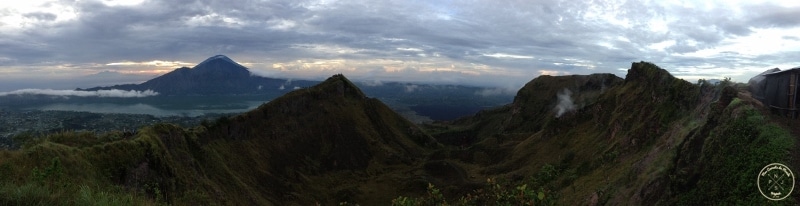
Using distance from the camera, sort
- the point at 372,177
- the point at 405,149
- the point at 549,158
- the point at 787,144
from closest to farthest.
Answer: the point at 787,144
the point at 549,158
the point at 372,177
the point at 405,149

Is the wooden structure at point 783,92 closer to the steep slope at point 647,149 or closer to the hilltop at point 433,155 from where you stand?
the hilltop at point 433,155

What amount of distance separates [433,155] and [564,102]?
49.7 meters

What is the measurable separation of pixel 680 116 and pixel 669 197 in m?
28.3

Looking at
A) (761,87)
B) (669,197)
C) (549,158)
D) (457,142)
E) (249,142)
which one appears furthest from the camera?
(457,142)

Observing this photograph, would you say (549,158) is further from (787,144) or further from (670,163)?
(787,144)

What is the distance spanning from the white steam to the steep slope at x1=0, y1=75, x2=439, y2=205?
4161cm

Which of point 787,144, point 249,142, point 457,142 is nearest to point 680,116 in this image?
point 787,144

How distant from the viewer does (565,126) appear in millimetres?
88375

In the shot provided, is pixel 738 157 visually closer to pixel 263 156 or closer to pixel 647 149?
pixel 647 149

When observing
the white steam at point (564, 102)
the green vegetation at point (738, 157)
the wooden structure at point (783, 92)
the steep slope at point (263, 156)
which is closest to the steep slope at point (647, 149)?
the green vegetation at point (738, 157)

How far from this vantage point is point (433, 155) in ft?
395

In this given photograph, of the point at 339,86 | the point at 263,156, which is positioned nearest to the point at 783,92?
the point at 263,156

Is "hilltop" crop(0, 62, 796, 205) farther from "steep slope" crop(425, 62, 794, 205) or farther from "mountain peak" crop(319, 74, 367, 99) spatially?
"mountain peak" crop(319, 74, 367, 99)

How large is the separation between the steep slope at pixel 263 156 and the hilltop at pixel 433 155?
0.25 metres
